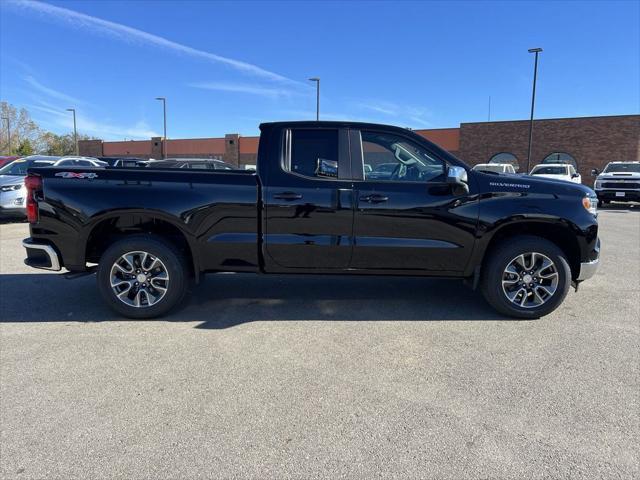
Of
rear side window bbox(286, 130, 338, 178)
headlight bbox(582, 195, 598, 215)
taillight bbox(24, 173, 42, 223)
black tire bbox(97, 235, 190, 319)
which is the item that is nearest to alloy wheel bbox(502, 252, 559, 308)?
headlight bbox(582, 195, 598, 215)

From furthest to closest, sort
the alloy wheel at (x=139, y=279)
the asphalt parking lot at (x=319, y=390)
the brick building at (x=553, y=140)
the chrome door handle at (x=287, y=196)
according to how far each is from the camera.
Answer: the brick building at (x=553, y=140)
the alloy wheel at (x=139, y=279)
the chrome door handle at (x=287, y=196)
the asphalt parking lot at (x=319, y=390)

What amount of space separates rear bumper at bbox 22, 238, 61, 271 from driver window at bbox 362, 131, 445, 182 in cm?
319

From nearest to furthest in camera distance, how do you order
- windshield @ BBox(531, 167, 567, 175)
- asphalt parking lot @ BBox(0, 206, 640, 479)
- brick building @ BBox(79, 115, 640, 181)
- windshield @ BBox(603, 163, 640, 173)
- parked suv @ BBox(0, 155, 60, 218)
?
1. asphalt parking lot @ BBox(0, 206, 640, 479)
2. parked suv @ BBox(0, 155, 60, 218)
3. windshield @ BBox(603, 163, 640, 173)
4. windshield @ BBox(531, 167, 567, 175)
5. brick building @ BBox(79, 115, 640, 181)

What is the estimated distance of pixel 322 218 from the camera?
4312 millimetres

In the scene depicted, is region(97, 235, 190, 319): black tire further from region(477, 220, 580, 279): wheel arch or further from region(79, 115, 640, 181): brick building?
region(79, 115, 640, 181): brick building

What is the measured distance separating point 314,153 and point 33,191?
2759 mm

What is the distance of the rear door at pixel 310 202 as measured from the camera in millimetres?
4297

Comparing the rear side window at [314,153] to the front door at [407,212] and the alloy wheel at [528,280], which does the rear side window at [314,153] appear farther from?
the alloy wheel at [528,280]

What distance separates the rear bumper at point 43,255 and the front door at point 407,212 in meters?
Answer: 2.95

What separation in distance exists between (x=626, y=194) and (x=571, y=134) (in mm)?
16220

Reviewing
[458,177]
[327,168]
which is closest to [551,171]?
[458,177]

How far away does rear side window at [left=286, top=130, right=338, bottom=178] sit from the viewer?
438 cm

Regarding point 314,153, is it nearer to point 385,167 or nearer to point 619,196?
point 385,167

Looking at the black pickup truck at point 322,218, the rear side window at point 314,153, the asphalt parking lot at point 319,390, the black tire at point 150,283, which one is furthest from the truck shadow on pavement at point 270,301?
the rear side window at point 314,153
